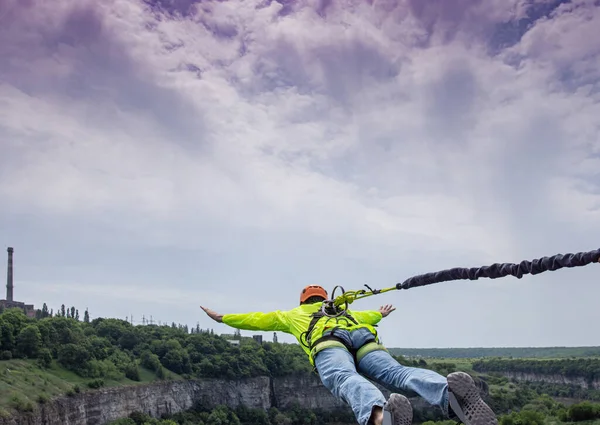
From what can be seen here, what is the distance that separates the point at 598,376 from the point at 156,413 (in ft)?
384

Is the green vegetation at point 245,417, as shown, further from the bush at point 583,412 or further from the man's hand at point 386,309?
the man's hand at point 386,309

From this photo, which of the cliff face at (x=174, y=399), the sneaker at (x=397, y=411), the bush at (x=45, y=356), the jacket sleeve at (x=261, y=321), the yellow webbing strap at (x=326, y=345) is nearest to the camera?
the sneaker at (x=397, y=411)

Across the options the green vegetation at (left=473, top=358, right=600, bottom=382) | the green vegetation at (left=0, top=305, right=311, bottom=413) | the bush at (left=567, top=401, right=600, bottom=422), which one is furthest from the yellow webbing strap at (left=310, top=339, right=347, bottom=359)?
the green vegetation at (left=473, top=358, right=600, bottom=382)

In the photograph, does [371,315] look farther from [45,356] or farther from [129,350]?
[129,350]

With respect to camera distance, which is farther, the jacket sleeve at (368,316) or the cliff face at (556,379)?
the cliff face at (556,379)

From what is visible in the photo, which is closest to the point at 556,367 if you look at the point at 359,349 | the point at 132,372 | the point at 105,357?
the point at 132,372

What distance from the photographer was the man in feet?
18.6

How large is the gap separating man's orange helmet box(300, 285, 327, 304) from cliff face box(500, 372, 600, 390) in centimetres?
16644

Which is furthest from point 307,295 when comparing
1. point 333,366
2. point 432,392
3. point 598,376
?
point 598,376

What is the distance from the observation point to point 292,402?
402 feet

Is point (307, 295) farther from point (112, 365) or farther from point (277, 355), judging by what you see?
point (277, 355)

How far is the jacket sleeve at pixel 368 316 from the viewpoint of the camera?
355 inches

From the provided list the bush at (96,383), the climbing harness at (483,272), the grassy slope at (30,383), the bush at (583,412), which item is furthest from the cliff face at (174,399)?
the climbing harness at (483,272)

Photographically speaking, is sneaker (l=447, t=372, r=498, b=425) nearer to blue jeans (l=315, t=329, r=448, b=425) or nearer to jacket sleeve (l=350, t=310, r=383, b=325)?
blue jeans (l=315, t=329, r=448, b=425)
